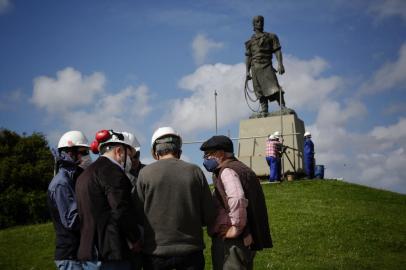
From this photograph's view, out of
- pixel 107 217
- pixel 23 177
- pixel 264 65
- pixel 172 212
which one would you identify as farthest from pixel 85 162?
pixel 23 177

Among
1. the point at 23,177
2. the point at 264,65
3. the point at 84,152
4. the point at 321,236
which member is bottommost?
the point at 321,236

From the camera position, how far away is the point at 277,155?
18.0 meters

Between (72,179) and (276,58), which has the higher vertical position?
(276,58)

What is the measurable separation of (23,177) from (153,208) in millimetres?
32184

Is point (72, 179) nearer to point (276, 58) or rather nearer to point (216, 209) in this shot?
point (216, 209)

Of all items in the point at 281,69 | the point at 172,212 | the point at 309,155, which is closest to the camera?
the point at 172,212

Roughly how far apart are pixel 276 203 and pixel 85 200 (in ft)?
33.5

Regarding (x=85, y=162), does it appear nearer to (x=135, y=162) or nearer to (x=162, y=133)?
(x=135, y=162)

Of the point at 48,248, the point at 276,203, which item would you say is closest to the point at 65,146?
the point at 48,248

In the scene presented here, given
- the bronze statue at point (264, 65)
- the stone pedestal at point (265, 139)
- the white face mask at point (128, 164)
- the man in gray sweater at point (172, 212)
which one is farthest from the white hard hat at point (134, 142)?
the bronze statue at point (264, 65)

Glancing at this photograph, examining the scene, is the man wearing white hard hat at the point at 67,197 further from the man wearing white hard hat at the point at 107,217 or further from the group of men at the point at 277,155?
the group of men at the point at 277,155

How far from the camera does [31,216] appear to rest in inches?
1297

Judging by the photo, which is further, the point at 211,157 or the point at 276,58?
the point at 276,58

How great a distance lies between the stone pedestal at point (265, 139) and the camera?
20.0m
